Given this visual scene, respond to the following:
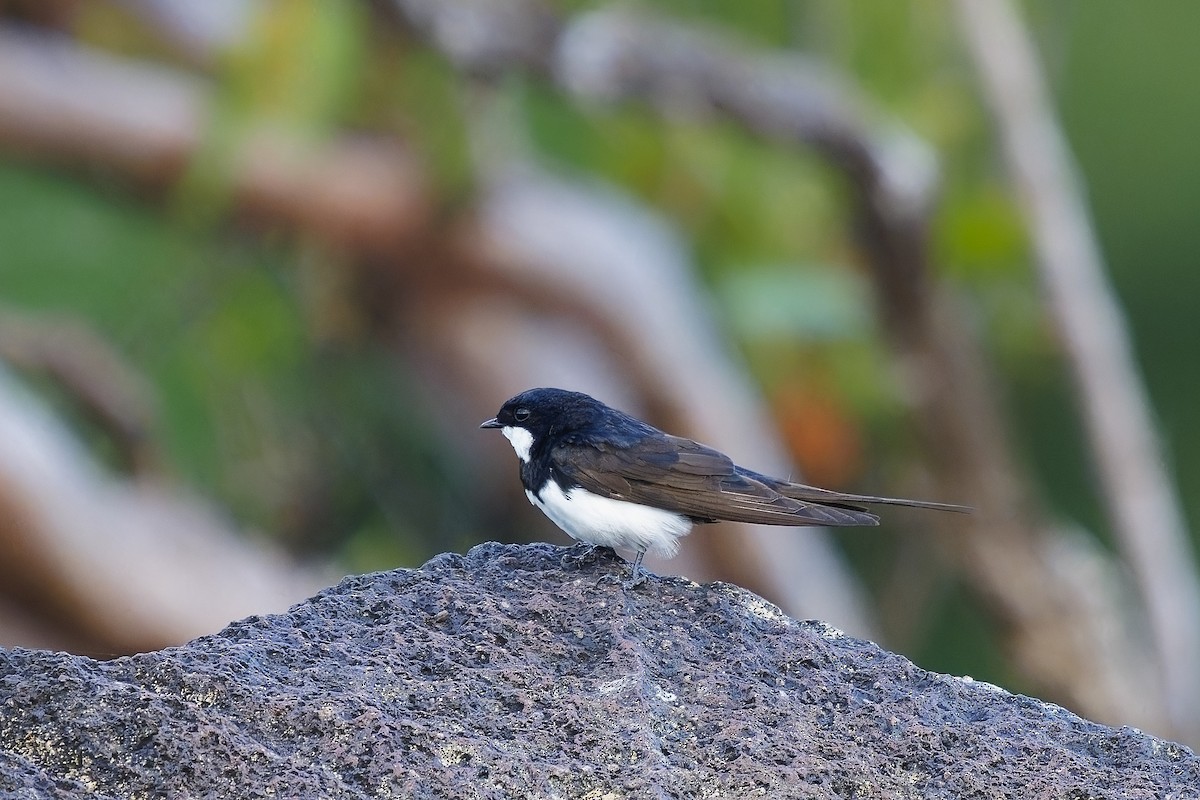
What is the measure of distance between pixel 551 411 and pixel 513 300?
4.68 m

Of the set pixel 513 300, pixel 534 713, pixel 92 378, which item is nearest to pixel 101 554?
pixel 92 378

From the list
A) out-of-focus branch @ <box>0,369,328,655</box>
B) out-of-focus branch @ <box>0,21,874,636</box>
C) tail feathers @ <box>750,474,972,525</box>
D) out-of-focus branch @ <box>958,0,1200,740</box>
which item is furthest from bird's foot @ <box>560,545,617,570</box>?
out-of-focus branch @ <box>958,0,1200,740</box>

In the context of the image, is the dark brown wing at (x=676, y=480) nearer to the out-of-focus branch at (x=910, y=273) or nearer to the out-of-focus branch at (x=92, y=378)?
the out-of-focus branch at (x=910, y=273)

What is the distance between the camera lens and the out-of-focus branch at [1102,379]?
23.2ft

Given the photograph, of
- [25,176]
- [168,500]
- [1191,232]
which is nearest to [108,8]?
[25,176]

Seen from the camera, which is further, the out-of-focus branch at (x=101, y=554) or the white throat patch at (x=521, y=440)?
the out-of-focus branch at (x=101, y=554)

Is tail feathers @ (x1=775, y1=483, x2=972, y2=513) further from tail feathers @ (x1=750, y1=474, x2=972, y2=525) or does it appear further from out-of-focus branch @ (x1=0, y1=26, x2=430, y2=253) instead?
out-of-focus branch @ (x1=0, y1=26, x2=430, y2=253)

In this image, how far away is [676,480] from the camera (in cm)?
283

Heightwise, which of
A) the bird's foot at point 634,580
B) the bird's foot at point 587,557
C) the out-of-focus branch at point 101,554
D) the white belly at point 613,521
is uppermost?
the out-of-focus branch at point 101,554

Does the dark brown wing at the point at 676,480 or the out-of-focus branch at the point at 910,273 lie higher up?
the out-of-focus branch at the point at 910,273

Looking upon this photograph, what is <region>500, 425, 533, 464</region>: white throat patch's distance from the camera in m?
3.02

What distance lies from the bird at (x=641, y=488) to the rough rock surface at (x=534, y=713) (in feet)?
0.98

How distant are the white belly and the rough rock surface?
1.06 feet

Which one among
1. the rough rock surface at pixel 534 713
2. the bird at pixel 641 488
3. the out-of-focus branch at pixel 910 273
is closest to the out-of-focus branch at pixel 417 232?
the out-of-focus branch at pixel 910 273
